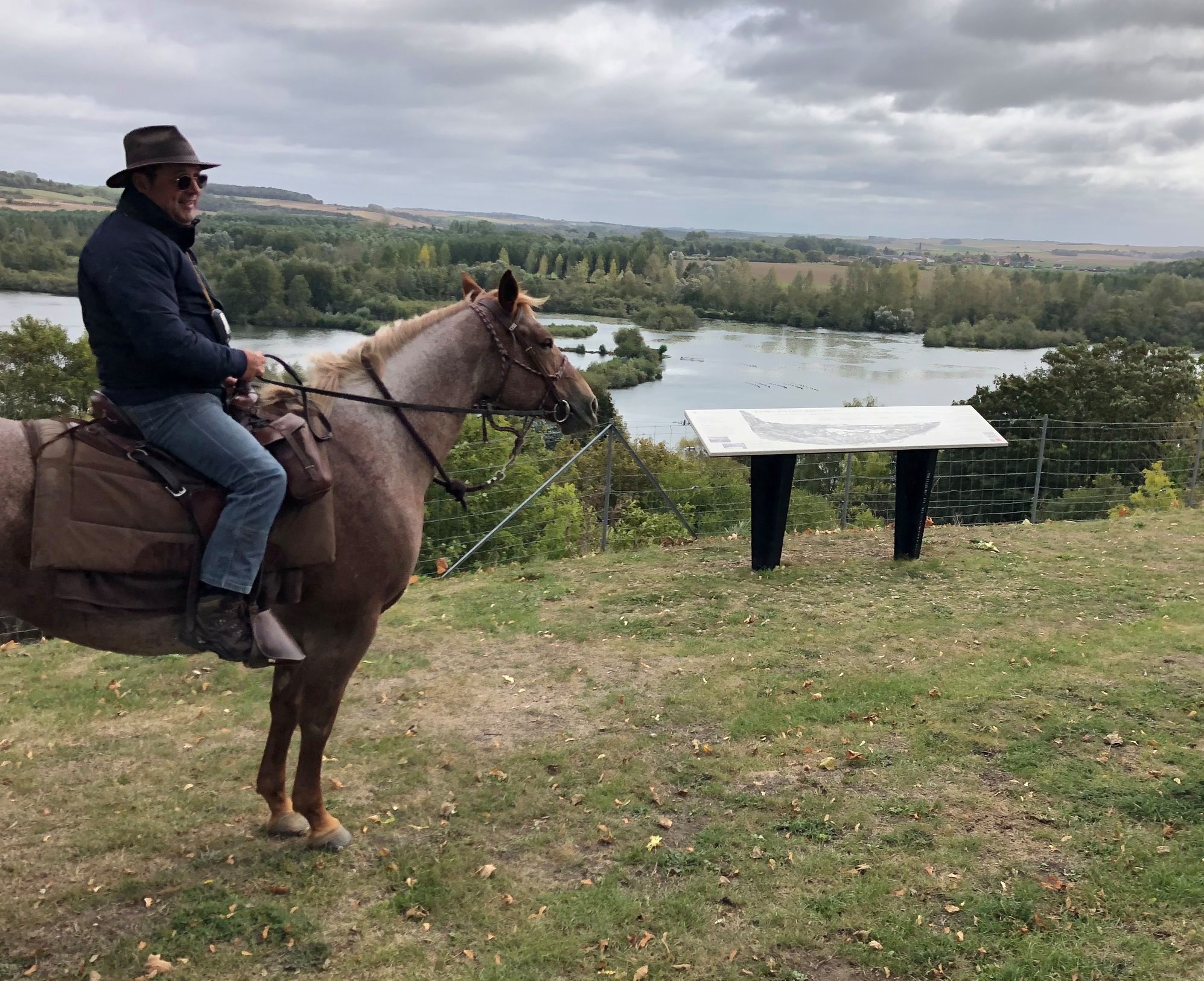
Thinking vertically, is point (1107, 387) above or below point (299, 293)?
below

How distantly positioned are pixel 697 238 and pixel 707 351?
78.6 meters

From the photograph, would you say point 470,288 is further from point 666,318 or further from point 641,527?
point 666,318

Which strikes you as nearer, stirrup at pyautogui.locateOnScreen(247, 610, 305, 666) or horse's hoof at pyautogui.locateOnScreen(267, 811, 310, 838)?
stirrup at pyautogui.locateOnScreen(247, 610, 305, 666)

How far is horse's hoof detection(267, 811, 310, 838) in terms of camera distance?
4.18 m

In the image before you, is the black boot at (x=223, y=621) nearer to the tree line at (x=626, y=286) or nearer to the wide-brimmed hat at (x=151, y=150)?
the wide-brimmed hat at (x=151, y=150)

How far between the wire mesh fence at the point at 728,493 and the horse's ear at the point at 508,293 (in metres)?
5.71

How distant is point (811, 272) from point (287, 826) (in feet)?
246

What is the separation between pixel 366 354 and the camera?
12.9ft

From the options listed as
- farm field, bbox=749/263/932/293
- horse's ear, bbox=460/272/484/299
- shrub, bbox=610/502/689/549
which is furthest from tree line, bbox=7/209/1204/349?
horse's ear, bbox=460/272/484/299

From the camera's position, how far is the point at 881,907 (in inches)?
143

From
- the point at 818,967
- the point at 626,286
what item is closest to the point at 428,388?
the point at 818,967

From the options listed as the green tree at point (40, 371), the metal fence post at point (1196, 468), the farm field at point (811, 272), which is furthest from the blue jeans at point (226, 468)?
the farm field at point (811, 272)

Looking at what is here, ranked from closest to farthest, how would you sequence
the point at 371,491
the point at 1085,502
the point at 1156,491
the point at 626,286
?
the point at 371,491, the point at 1156,491, the point at 1085,502, the point at 626,286

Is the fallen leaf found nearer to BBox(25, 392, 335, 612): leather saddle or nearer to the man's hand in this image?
BBox(25, 392, 335, 612): leather saddle
